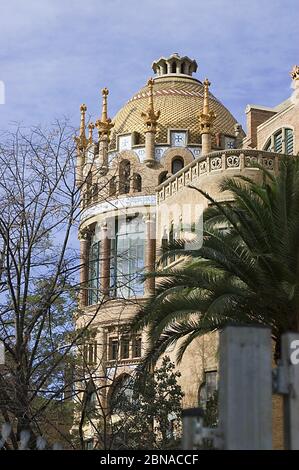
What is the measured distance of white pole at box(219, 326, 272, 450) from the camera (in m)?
4.88

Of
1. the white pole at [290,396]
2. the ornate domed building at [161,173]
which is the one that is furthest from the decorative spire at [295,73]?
the white pole at [290,396]

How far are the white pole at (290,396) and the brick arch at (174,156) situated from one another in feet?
113

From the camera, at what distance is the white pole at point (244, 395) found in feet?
16.0

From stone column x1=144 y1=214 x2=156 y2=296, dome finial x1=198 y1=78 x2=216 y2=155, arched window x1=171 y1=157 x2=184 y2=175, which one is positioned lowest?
stone column x1=144 y1=214 x2=156 y2=296

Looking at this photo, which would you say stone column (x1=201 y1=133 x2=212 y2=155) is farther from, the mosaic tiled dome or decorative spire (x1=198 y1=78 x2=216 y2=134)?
the mosaic tiled dome

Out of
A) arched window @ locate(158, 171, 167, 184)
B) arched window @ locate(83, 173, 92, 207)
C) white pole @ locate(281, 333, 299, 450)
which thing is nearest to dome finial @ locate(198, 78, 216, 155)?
arched window @ locate(158, 171, 167, 184)

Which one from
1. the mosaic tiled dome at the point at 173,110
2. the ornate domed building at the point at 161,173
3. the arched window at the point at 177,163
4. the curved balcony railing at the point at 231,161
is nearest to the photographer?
the ornate domed building at the point at 161,173

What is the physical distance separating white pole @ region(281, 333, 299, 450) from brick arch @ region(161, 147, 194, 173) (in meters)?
34.3

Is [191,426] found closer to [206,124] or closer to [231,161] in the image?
[231,161]

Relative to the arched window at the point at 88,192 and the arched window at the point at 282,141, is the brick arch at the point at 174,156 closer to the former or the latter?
the arched window at the point at 282,141

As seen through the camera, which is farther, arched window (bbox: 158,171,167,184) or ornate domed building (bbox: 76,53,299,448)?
arched window (bbox: 158,171,167,184)

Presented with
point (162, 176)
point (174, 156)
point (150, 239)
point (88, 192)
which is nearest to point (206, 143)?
point (174, 156)

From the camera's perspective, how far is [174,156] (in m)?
39.6

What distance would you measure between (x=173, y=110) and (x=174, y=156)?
322 centimetres
